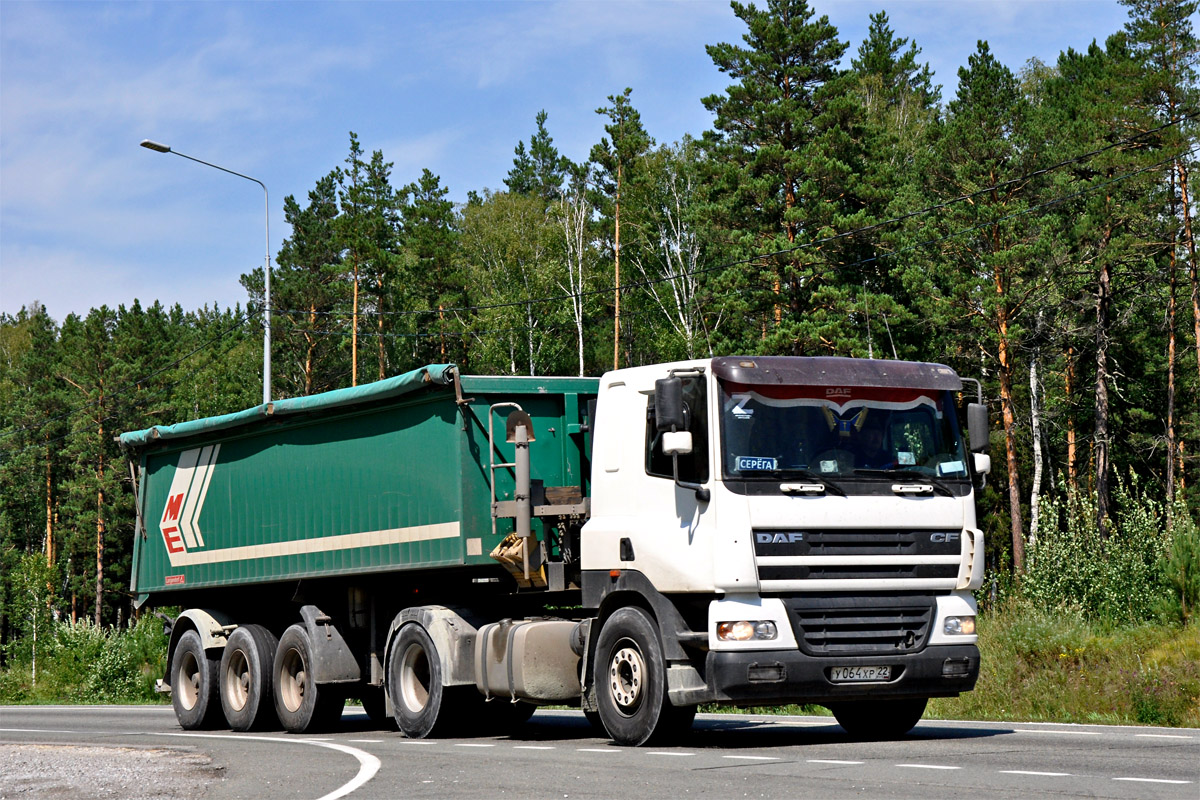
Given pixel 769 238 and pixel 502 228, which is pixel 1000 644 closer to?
pixel 769 238

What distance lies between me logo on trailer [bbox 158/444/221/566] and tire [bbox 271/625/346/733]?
249 cm

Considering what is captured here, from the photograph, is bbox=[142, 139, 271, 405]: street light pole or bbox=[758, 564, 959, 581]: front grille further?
bbox=[142, 139, 271, 405]: street light pole

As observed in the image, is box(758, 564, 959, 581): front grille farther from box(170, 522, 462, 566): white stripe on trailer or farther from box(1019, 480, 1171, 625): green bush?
box(1019, 480, 1171, 625): green bush

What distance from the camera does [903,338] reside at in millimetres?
44469

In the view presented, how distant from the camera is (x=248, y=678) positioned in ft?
56.4

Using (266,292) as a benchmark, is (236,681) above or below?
below

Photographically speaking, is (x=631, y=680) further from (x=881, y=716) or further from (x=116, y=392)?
(x=116, y=392)

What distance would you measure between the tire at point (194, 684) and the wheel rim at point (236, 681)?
0.32 meters

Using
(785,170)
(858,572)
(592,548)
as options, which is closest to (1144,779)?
(858,572)

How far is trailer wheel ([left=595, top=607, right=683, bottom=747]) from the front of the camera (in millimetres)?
11383

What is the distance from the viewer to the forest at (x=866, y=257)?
41.6 metres

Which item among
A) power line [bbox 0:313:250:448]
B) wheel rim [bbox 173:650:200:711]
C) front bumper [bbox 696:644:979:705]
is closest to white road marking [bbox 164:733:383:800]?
wheel rim [bbox 173:650:200:711]

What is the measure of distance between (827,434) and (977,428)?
4.46ft

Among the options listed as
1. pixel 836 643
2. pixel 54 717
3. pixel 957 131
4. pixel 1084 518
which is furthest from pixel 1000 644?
pixel 957 131
